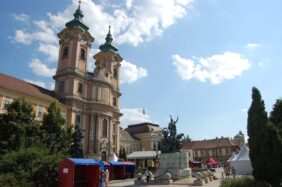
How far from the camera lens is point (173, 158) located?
31266 millimetres

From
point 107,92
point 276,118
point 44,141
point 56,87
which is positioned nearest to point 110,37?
point 107,92

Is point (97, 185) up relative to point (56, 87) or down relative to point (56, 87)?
down

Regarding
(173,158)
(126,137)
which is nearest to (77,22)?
(173,158)

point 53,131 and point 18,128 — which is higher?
point 53,131

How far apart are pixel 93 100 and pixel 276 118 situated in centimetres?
3333

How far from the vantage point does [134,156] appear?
67.6 metres

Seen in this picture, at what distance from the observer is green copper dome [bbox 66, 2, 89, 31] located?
53.5 metres

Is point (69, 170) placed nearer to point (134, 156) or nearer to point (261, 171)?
point (261, 171)

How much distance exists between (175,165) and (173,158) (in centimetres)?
79

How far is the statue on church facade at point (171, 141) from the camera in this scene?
32622 mm

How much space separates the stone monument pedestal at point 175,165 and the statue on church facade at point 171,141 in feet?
3.05

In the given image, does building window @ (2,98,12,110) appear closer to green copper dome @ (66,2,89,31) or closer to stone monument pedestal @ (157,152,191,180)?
green copper dome @ (66,2,89,31)

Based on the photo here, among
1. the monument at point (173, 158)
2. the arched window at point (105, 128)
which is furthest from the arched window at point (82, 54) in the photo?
the monument at point (173, 158)

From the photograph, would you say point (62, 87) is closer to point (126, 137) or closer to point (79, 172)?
point (79, 172)
